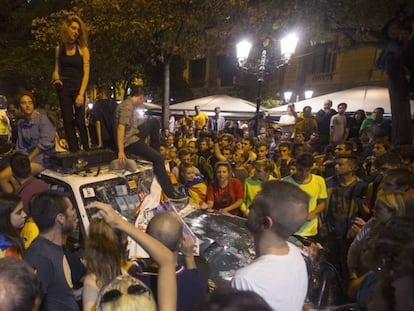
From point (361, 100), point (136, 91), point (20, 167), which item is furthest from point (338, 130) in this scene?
point (20, 167)

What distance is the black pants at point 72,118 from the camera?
474 centimetres

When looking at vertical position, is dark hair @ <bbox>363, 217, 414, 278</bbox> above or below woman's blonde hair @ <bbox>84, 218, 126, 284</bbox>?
above

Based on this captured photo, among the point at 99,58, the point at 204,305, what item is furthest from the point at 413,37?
the point at 99,58

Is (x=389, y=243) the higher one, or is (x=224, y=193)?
(x=389, y=243)

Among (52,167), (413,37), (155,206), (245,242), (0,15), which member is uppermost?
(0,15)

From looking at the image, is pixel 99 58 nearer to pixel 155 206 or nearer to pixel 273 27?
pixel 273 27

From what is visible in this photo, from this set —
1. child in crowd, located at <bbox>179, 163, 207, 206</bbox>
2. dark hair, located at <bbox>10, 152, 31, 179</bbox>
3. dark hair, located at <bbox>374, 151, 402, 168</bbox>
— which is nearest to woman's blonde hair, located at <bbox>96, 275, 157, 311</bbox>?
dark hair, located at <bbox>10, 152, 31, 179</bbox>

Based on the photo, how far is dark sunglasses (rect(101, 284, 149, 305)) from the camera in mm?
1798

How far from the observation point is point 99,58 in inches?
679

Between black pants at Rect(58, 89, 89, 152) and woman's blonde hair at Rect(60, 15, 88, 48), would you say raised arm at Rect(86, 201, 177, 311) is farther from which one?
woman's blonde hair at Rect(60, 15, 88, 48)

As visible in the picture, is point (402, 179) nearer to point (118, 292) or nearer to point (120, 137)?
point (118, 292)

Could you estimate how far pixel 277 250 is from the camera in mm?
2006

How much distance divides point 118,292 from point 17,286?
47 cm

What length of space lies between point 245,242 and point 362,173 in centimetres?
320
